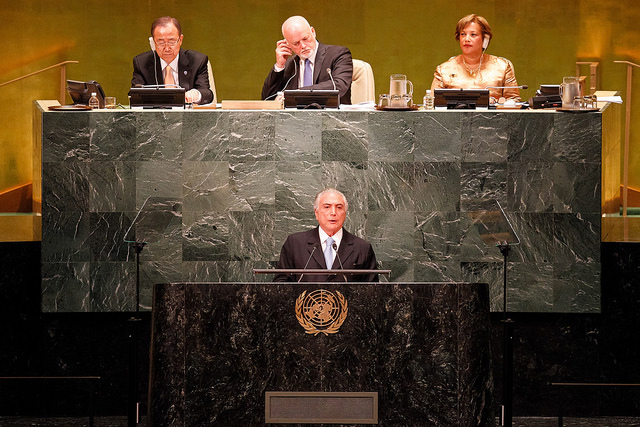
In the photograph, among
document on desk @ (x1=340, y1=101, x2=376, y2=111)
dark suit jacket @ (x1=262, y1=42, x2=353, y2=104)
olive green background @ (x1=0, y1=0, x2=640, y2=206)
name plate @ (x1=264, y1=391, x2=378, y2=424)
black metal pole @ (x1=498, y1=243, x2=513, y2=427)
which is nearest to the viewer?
name plate @ (x1=264, y1=391, x2=378, y2=424)

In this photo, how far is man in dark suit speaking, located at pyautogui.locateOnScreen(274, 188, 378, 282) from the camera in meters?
4.61

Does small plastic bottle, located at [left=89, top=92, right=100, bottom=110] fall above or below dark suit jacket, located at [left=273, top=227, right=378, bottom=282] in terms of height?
above

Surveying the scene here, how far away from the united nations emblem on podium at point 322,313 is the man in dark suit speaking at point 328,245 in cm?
113

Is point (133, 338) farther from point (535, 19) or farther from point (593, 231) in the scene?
point (535, 19)

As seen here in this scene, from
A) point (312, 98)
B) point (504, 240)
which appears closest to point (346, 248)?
point (504, 240)

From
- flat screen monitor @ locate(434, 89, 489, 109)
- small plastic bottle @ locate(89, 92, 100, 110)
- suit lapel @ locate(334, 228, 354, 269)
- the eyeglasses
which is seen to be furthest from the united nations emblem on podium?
the eyeglasses

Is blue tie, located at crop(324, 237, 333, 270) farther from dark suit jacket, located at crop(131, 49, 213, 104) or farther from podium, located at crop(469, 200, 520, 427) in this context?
dark suit jacket, located at crop(131, 49, 213, 104)

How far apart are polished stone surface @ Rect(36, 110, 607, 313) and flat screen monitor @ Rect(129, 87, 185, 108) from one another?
0.37 feet

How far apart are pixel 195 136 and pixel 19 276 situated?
1.34 meters

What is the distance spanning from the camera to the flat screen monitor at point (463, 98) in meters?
5.08

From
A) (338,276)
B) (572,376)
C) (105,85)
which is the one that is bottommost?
(572,376)

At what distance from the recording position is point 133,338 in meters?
4.20

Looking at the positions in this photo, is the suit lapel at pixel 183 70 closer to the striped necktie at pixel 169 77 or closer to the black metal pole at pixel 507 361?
the striped necktie at pixel 169 77

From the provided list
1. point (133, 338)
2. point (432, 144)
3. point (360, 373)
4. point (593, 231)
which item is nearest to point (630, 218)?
point (593, 231)
